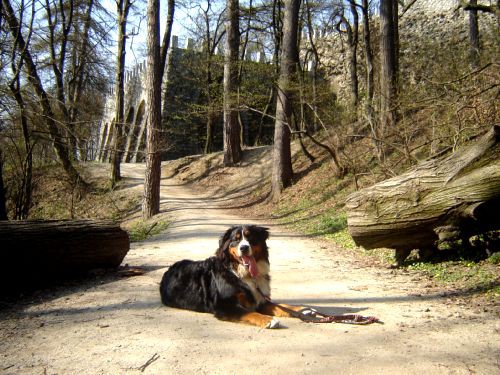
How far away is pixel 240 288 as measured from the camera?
191 inches

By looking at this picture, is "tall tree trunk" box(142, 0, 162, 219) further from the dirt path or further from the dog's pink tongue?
the dog's pink tongue

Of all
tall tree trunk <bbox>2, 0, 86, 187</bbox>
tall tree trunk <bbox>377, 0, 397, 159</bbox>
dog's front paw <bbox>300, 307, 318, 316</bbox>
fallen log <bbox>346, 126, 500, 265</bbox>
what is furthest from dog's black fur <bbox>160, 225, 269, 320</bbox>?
tall tree trunk <bbox>377, 0, 397, 159</bbox>

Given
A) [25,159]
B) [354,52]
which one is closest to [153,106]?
[25,159]

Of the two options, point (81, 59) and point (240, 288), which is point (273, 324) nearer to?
point (240, 288)

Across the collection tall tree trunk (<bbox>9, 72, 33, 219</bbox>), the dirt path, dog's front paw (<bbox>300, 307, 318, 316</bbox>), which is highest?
tall tree trunk (<bbox>9, 72, 33, 219</bbox>)

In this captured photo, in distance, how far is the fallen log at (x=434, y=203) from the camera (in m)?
6.08

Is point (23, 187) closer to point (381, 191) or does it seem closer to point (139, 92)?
point (381, 191)

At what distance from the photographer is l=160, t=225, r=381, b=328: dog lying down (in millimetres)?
4742

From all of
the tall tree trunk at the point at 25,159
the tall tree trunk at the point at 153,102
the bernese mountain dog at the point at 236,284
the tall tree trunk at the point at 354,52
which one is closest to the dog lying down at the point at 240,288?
the bernese mountain dog at the point at 236,284

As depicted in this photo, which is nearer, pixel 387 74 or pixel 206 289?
pixel 206 289

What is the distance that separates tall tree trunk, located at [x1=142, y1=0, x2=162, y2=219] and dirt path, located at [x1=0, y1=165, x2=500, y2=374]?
945cm

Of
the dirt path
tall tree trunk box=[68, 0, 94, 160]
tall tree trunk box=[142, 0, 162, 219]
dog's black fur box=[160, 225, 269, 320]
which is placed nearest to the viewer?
the dirt path

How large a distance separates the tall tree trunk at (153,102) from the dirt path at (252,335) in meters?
9.45

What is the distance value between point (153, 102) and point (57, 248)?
10133 millimetres
